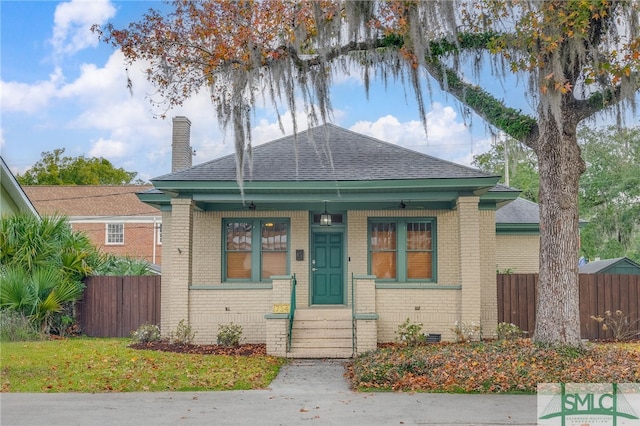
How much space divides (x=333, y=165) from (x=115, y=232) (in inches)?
833

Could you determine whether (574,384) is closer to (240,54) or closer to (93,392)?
(93,392)

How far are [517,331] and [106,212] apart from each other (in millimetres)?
24442

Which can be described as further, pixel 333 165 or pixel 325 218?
pixel 325 218

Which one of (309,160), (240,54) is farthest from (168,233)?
(240,54)

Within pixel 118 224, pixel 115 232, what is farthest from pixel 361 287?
pixel 115 232

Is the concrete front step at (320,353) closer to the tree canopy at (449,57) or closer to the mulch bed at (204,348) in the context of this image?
the mulch bed at (204,348)

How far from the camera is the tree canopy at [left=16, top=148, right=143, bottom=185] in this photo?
47.0 meters

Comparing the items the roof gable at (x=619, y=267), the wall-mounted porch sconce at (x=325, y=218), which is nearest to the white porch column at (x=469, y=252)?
the wall-mounted porch sconce at (x=325, y=218)

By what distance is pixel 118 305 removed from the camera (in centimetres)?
1367

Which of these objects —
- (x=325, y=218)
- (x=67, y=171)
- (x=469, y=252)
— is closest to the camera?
(x=469, y=252)

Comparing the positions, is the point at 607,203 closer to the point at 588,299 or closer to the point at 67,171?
the point at 588,299

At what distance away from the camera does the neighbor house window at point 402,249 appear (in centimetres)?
1316

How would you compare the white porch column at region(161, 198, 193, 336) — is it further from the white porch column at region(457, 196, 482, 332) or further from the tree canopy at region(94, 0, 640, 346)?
the white porch column at region(457, 196, 482, 332)

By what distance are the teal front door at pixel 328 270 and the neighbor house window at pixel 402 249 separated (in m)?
0.75
